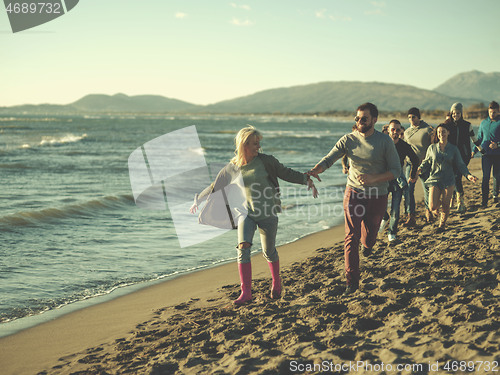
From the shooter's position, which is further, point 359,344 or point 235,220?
point 235,220

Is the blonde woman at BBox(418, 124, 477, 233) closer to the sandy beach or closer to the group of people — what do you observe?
the sandy beach

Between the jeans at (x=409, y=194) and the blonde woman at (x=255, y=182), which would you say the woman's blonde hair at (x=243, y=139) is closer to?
the blonde woman at (x=255, y=182)

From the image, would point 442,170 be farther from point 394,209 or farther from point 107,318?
point 107,318

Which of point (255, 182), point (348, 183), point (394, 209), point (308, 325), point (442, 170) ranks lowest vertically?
point (308, 325)

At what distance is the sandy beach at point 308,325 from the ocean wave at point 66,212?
5.42 meters

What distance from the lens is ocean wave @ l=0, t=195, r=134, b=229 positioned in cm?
1058

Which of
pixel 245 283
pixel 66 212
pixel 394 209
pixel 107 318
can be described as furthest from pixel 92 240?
pixel 394 209

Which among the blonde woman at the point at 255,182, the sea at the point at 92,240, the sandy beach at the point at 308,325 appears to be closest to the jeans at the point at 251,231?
the blonde woman at the point at 255,182

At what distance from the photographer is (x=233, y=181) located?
204 inches

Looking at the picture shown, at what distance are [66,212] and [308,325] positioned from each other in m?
8.96

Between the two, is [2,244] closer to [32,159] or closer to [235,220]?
[235,220]

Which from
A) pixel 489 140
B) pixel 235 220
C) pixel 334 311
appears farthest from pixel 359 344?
pixel 489 140

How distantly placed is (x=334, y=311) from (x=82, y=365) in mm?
2333

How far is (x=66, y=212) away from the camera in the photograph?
38.5 ft
